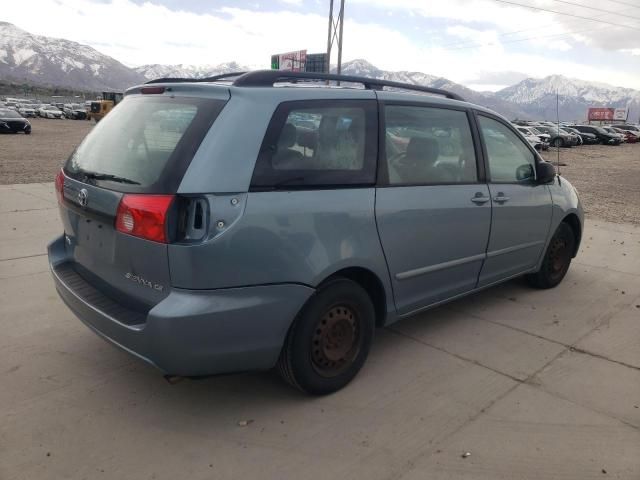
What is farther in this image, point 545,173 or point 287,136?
point 545,173

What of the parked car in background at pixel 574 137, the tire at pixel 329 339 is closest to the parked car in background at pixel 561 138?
the parked car in background at pixel 574 137

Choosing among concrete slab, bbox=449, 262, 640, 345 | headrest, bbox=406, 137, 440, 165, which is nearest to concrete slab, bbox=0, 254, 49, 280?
headrest, bbox=406, 137, 440, 165

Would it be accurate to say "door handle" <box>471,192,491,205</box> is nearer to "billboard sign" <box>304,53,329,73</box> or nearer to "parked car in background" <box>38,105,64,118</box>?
"billboard sign" <box>304,53,329,73</box>

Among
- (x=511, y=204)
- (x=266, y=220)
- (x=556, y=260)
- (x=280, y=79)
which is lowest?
(x=556, y=260)

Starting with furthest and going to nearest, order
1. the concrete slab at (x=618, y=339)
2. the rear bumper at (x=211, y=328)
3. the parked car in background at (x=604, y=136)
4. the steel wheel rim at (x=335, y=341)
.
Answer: the parked car in background at (x=604, y=136) < the concrete slab at (x=618, y=339) < the steel wheel rim at (x=335, y=341) < the rear bumper at (x=211, y=328)

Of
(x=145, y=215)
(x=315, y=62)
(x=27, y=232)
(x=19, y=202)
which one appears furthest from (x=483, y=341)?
(x=315, y=62)

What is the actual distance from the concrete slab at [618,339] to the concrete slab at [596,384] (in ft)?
0.48

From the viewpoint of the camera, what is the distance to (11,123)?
26.3m

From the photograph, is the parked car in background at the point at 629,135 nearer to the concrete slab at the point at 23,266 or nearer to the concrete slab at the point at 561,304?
the concrete slab at the point at 561,304

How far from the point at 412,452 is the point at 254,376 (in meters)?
1.12

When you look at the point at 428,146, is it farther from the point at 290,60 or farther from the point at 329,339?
the point at 290,60

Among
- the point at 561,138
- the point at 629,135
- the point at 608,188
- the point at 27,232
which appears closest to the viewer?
the point at 27,232

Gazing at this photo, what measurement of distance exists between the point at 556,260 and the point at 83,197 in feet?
13.7

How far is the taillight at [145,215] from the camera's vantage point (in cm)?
238
